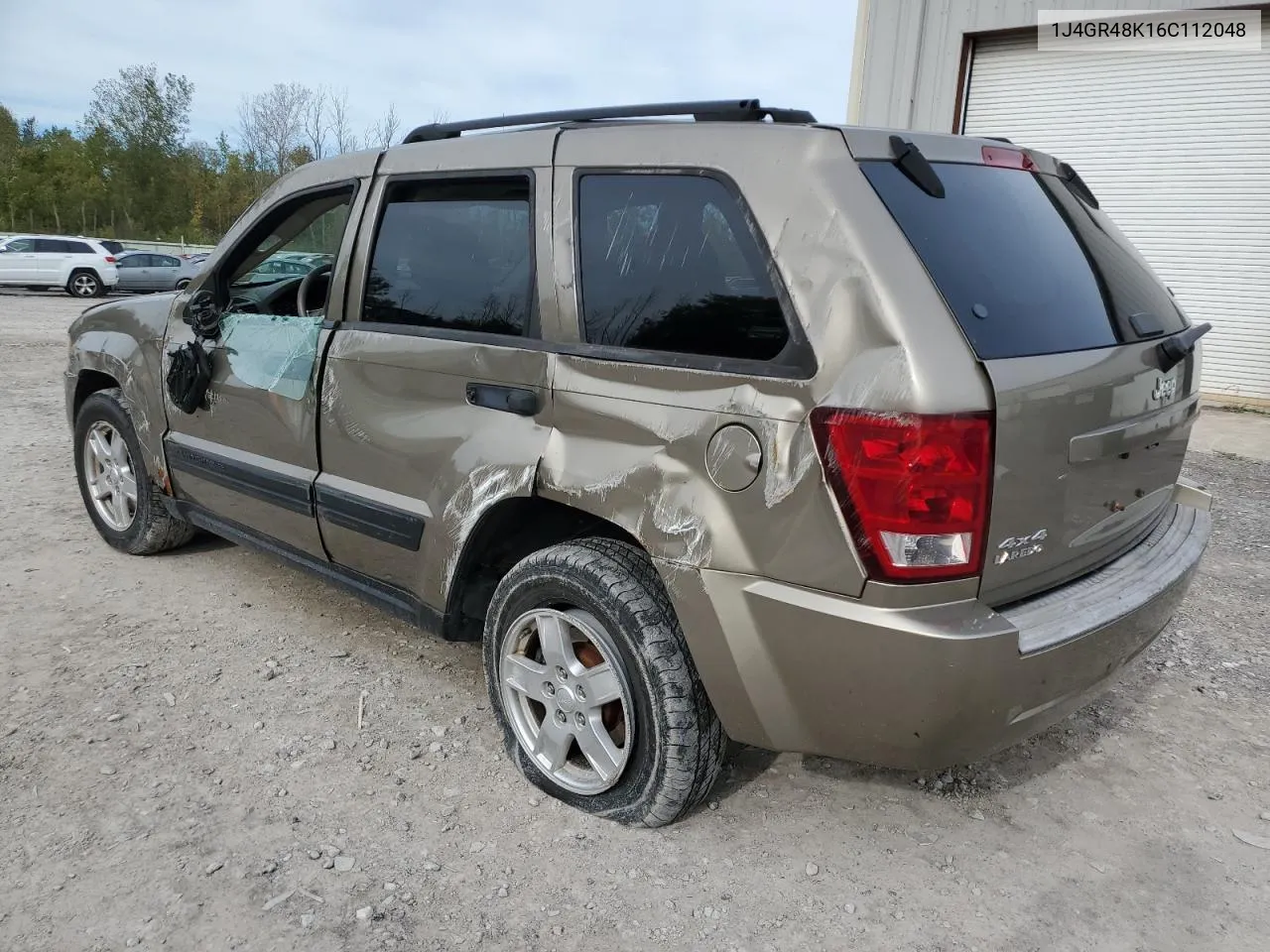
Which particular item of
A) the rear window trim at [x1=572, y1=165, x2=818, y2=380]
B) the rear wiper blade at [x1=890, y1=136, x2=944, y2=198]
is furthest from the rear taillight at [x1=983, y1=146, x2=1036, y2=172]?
the rear window trim at [x1=572, y1=165, x2=818, y2=380]

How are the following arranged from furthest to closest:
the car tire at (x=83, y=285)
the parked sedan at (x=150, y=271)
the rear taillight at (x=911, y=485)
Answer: the parked sedan at (x=150, y=271) < the car tire at (x=83, y=285) < the rear taillight at (x=911, y=485)

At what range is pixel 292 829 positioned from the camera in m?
2.54

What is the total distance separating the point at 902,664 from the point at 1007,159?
1.49 m

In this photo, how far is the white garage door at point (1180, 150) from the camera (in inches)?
385

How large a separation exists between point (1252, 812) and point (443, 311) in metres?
2.86

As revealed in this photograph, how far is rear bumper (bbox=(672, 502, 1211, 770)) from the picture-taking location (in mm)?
1999


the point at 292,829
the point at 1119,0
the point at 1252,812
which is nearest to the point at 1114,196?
the point at 1119,0

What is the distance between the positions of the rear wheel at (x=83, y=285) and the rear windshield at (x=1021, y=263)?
2494 centimetres

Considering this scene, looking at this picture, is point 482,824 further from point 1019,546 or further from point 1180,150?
point 1180,150

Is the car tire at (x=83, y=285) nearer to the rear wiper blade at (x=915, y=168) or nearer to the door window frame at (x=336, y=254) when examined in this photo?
the door window frame at (x=336, y=254)

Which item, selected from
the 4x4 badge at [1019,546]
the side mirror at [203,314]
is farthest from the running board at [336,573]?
the 4x4 badge at [1019,546]

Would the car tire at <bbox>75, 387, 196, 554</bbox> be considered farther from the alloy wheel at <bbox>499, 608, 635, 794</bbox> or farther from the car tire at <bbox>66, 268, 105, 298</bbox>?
the car tire at <bbox>66, 268, 105, 298</bbox>

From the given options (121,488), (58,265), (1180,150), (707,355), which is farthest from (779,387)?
(58,265)

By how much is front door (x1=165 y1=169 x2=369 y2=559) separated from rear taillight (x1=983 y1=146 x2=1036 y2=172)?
6.69 ft
